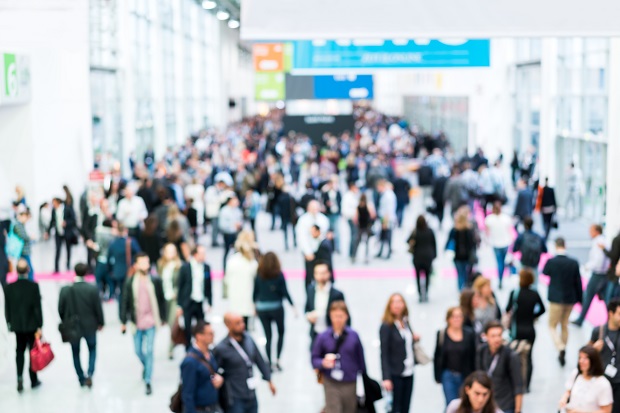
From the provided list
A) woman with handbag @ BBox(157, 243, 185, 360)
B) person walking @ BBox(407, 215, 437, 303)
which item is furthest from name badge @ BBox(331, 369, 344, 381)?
person walking @ BBox(407, 215, 437, 303)

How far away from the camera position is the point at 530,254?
44.1 feet

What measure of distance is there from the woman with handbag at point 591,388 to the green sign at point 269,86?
3114 centimetres

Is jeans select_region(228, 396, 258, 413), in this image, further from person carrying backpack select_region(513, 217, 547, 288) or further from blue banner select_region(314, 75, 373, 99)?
blue banner select_region(314, 75, 373, 99)

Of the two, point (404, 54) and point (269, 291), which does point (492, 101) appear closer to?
point (404, 54)

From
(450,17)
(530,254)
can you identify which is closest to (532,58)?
(530,254)

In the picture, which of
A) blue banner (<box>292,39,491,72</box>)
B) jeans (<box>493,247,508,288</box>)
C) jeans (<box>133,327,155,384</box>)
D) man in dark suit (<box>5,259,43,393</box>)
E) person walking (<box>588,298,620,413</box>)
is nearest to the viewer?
person walking (<box>588,298,620,413</box>)

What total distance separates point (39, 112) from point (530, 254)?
11668mm

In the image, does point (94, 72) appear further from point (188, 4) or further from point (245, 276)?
point (188, 4)

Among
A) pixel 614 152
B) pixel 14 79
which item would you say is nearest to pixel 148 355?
pixel 614 152

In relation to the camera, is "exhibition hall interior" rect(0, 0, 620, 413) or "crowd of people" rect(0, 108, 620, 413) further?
"crowd of people" rect(0, 108, 620, 413)

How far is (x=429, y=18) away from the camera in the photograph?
5.86 meters

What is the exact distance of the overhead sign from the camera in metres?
18.9

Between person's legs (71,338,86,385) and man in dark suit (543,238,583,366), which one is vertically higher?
man in dark suit (543,238,583,366)

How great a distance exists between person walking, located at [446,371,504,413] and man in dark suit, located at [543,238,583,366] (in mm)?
5283
